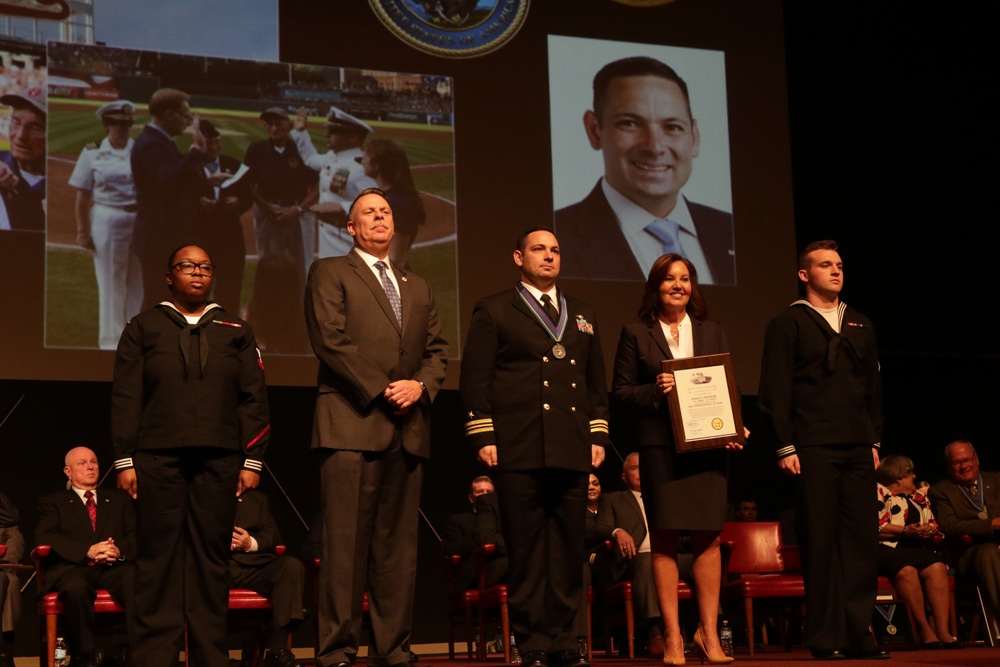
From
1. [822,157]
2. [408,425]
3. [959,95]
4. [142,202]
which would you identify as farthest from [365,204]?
[959,95]

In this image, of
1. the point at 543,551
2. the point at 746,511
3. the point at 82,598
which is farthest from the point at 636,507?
the point at 82,598

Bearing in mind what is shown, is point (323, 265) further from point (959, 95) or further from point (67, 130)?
point (959, 95)

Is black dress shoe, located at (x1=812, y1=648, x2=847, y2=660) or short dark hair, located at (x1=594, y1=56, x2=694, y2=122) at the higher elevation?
short dark hair, located at (x1=594, y1=56, x2=694, y2=122)

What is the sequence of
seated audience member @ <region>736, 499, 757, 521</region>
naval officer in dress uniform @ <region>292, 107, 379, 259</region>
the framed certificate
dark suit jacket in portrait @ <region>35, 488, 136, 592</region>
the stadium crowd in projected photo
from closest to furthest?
the framed certificate
dark suit jacket in portrait @ <region>35, 488, 136, 592</region>
the stadium crowd in projected photo
naval officer in dress uniform @ <region>292, 107, 379, 259</region>
seated audience member @ <region>736, 499, 757, 521</region>

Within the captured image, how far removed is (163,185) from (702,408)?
149 inches

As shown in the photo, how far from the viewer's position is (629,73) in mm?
7562

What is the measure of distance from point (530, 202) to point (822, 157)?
2.83m

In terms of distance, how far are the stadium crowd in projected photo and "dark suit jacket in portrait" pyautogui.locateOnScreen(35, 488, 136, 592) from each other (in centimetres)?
92

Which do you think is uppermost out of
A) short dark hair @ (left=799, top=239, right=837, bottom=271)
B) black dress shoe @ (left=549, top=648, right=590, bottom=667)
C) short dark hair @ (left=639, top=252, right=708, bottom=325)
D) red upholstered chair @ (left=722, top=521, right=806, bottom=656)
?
short dark hair @ (left=799, top=239, right=837, bottom=271)

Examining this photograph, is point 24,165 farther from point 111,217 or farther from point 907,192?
point 907,192

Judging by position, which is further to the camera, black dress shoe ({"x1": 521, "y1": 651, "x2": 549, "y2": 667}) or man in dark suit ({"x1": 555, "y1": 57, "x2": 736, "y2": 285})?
man in dark suit ({"x1": 555, "y1": 57, "x2": 736, "y2": 285})

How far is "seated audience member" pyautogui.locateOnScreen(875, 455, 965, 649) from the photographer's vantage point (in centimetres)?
629

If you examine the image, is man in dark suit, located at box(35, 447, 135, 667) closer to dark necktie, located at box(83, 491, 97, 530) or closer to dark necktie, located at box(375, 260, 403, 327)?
dark necktie, located at box(83, 491, 97, 530)

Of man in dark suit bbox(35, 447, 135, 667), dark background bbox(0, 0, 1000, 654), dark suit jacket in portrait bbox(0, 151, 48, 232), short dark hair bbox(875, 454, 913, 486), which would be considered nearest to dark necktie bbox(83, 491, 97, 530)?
man in dark suit bbox(35, 447, 135, 667)
